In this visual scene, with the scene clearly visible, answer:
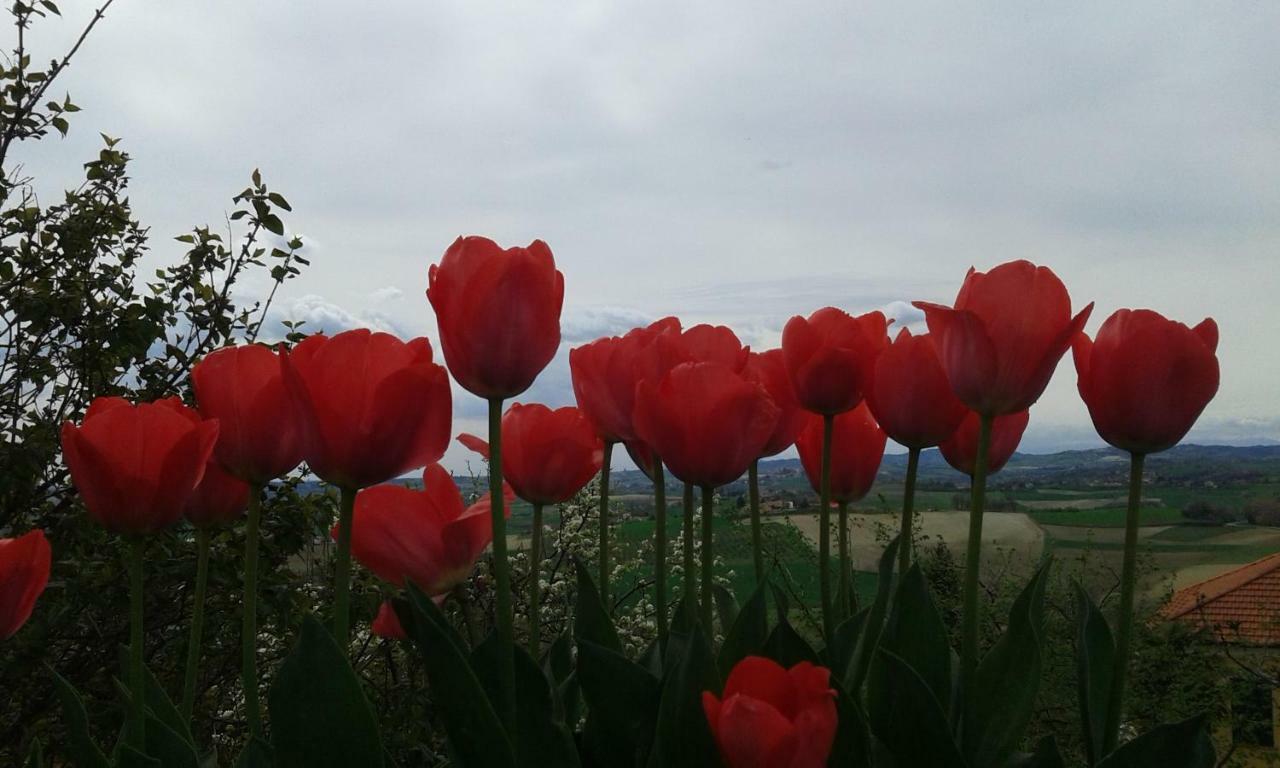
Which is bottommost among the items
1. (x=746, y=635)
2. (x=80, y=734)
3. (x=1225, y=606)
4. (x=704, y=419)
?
(x=1225, y=606)

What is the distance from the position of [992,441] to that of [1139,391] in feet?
0.76

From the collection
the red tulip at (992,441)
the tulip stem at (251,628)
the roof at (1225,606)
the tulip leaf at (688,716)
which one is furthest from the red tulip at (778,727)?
the roof at (1225,606)

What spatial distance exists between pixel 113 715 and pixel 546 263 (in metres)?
2.07

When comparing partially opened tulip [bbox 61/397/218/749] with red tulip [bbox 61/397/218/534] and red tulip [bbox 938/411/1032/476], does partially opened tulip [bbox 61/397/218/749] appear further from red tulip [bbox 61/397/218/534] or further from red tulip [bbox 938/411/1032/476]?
red tulip [bbox 938/411/1032/476]

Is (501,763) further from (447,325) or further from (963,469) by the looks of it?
(963,469)

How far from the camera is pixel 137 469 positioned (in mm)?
855

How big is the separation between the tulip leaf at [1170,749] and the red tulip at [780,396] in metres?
0.46

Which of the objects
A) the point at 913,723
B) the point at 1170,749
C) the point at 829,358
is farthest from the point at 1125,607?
the point at 829,358

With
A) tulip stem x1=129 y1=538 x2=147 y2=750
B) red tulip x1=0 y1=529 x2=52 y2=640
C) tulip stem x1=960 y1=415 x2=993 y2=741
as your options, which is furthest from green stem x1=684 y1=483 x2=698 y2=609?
red tulip x1=0 y1=529 x2=52 y2=640

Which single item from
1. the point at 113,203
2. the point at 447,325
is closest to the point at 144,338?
the point at 113,203

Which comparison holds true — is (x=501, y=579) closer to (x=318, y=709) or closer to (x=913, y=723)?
(x=318, y=709)

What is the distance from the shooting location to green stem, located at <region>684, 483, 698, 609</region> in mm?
945

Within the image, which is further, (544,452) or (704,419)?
(544,452)

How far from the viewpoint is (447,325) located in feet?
2.73
